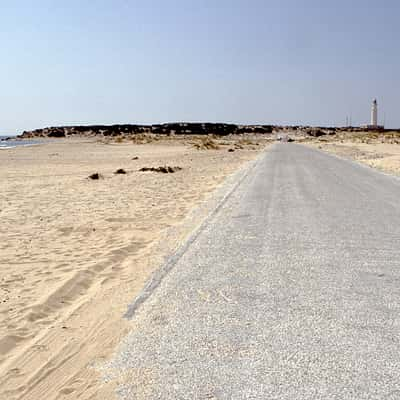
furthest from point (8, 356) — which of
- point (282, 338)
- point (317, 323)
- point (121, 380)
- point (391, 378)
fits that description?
point (391, 378)

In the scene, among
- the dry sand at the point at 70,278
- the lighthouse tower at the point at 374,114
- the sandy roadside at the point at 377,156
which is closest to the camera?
the dry sand at the point at 70,278

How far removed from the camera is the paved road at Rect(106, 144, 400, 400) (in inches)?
153

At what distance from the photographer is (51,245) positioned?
9578 mm

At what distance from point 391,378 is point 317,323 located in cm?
117

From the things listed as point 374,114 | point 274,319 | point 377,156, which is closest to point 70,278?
point 274,319

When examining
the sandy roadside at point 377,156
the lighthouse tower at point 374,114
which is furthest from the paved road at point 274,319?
the lighthouse tower at point 374,114

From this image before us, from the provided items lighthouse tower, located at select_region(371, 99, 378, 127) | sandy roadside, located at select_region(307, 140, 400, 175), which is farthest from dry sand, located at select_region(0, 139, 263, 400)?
lighthouse tower, located at select_region(371, 99, 378, 127)

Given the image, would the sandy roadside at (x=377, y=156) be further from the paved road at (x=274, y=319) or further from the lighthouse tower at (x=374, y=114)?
the lighthouse tower at (x=374, y=114)

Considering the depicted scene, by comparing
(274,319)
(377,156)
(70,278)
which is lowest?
(377,156)

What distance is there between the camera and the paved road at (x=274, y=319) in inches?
153

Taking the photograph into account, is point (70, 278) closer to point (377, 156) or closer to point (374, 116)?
point (377, 156)

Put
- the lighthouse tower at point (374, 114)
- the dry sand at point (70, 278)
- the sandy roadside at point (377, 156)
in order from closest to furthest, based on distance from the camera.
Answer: the dry sand at point (70, 278) → the sandy roadside at point (377, 156) → the lighthouse tower at point (374, 114)

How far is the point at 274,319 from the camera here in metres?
5.14

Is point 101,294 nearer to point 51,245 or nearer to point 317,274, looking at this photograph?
point 317,274
